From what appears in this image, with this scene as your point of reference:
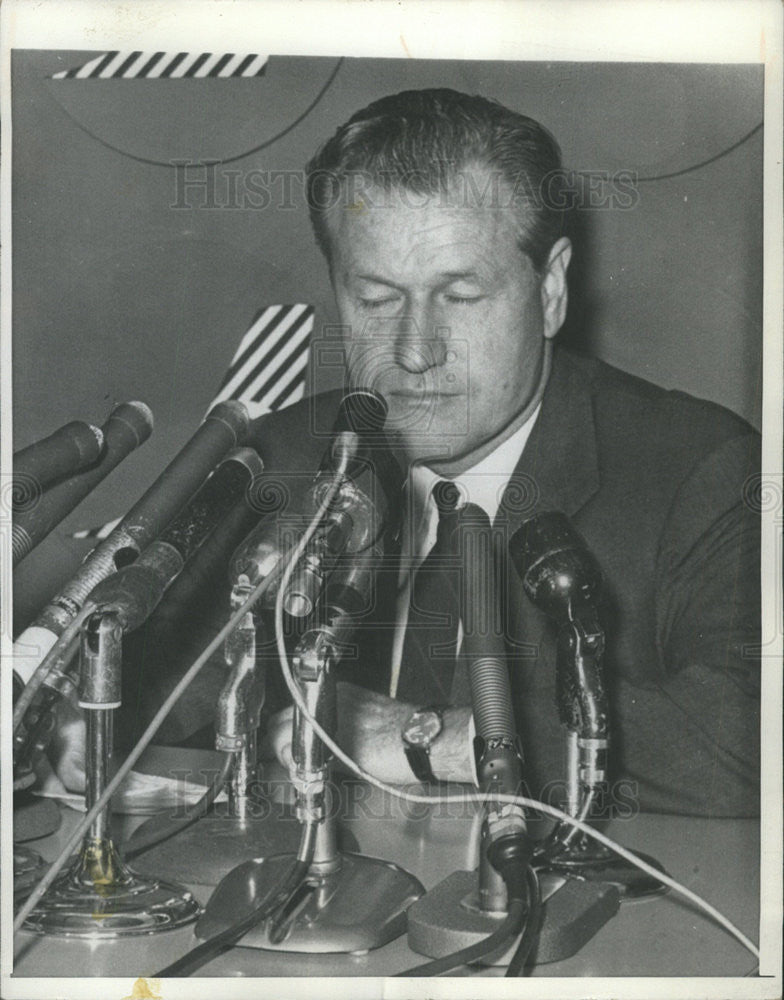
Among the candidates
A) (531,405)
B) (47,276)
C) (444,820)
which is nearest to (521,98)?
(531,405)

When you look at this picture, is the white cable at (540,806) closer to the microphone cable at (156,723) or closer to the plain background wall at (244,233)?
the microphone cable at (156,723)

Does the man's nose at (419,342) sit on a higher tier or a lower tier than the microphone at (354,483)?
higher

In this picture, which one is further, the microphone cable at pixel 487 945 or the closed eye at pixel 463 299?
the closed eye at pixel 463 299

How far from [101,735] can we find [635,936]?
51cm

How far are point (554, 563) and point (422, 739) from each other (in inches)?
8.3

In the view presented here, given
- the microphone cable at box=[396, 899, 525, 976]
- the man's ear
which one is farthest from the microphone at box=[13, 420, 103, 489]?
the microphone cable at box=[396, 899, 525, 976]

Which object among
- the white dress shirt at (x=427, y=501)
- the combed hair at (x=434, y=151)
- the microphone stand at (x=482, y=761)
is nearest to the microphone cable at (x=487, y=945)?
the microphone stand at (x=482, y=761)

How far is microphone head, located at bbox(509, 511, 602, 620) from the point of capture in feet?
3.67

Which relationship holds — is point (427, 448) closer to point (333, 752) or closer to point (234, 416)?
point (234, 416)

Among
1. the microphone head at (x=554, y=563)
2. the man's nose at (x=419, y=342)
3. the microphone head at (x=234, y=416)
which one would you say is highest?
the man's nose at (x=419, y=342)

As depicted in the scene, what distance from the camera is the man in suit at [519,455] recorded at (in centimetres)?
113

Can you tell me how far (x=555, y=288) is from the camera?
1.17 m

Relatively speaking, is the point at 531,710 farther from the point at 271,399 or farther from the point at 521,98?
the point at 521,98

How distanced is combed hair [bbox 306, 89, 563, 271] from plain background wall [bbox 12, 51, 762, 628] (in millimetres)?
14
